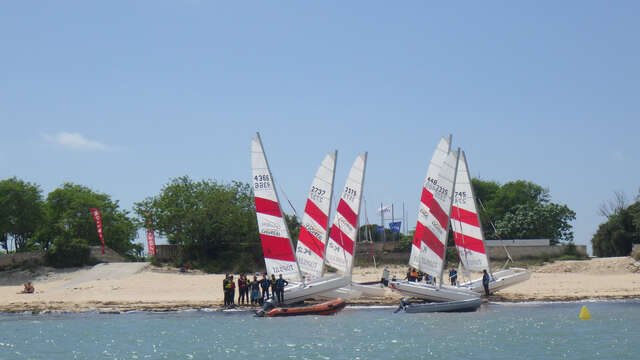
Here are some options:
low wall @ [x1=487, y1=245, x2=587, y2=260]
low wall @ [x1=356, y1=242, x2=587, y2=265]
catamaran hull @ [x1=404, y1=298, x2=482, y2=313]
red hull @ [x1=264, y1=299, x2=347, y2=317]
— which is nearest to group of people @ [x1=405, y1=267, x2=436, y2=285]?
catamaran hull @ [x1=404, y1=298, x2=482, y2=313]

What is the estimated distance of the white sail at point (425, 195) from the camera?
→ 114 feet

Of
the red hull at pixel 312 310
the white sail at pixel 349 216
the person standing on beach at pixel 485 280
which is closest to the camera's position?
the red hull at pixel 312 310

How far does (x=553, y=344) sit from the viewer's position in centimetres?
2247

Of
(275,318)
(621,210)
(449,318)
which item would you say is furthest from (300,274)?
(621,210)

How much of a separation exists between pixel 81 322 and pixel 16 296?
10.8m

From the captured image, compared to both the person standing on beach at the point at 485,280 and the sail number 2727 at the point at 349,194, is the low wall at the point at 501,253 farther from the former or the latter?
the person standing on beach at the point at 485,280

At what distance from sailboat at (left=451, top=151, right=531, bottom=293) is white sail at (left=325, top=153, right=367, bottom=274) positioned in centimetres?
444

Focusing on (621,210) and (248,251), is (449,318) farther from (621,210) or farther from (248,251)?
(621,210)

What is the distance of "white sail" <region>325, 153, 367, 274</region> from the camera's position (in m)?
34.7

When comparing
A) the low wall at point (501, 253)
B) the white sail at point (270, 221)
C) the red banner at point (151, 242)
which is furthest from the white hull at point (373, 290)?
the red banner at point (151, 242)

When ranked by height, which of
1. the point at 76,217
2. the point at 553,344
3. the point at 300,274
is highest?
the point at 76,217

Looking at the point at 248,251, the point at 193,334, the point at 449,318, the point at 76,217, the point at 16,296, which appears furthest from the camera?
the point at 76,217

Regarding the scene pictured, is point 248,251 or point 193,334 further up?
point 248,251

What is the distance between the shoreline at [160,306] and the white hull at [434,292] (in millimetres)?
2955
